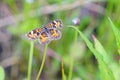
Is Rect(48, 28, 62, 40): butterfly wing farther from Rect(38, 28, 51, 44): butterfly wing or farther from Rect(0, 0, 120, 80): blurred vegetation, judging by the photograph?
Rect(0, 0, 120, 80): blurred vegetation

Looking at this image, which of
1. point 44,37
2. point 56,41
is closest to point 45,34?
point 44,37

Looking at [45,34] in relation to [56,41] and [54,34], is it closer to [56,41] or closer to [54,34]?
[54,34]

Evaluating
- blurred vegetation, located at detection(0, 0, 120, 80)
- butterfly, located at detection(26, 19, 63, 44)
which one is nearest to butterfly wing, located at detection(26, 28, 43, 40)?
butterfly, located at detection(26, 19, 63, 44)

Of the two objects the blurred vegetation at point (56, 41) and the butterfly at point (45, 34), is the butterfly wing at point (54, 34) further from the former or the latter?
the blurred vegetation at point (56, 41)

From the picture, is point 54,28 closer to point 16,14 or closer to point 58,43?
point 58,43

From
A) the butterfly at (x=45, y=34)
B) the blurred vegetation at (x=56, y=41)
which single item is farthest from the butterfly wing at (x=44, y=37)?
the blurred vegetation at (x=56, y=41)

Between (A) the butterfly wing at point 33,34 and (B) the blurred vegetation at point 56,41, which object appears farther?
(B) the blurred vegetation at point 56,41

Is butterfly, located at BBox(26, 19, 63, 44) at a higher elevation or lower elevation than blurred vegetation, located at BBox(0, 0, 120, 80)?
higher

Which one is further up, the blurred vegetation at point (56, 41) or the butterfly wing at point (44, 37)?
the butterfly wing at point (44, 37)
